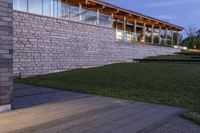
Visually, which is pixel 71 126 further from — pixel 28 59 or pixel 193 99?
pixel 28 59

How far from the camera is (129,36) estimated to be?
87.8ft

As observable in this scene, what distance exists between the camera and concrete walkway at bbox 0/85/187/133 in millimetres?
6322

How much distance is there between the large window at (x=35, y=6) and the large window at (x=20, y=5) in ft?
0.85

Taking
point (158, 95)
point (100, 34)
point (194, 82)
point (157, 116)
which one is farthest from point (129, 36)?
point (157, 116)

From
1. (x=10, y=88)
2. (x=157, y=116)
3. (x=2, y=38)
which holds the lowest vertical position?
(x=157, y=116)

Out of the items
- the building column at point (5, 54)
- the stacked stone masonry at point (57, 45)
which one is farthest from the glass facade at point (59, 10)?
the building column at point (5, 54)

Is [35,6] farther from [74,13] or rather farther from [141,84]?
[141,84]

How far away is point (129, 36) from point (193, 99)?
16817mm

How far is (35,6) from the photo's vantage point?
54.8 ft

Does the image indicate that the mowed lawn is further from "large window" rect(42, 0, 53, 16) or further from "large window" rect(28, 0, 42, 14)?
"large window" rect(42, 0, 53, 16)

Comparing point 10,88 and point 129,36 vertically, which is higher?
point 129,36

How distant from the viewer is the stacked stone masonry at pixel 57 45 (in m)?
15.8

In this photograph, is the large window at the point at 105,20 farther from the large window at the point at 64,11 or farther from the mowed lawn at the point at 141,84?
the mowed lawn at the point at 141,84

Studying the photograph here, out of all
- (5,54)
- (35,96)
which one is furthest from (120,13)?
(5,54)
